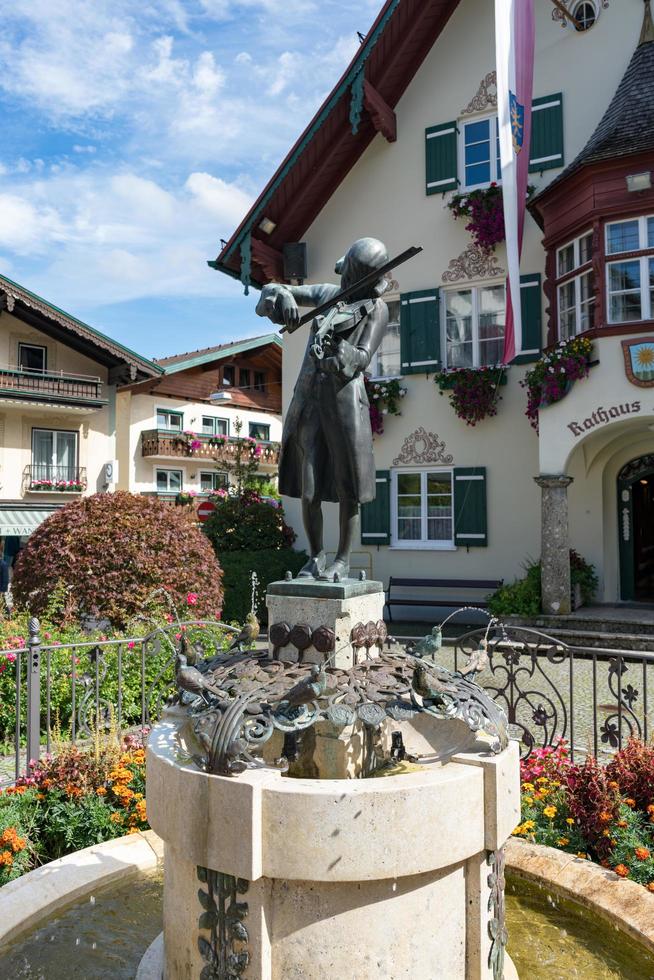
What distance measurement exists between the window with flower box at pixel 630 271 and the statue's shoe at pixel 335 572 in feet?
31.1

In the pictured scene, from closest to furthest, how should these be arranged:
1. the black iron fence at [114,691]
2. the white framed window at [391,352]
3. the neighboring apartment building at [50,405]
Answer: the black iron fence at [114,691] < the white framed window at [391,352] < the neighboring apartment building at [50,405]

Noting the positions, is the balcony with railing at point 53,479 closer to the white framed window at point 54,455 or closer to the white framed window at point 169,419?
the white framed window at point 54,455

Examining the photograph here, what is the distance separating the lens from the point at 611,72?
13367 mm

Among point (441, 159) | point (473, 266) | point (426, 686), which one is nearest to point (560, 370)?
point (473, 266)

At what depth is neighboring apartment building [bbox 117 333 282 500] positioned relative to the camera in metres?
29.2

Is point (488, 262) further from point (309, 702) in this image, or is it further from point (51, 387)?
point (51, 387)

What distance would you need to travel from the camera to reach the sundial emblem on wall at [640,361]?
1113cm

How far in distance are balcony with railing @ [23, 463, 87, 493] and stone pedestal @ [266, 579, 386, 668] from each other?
76.2ft

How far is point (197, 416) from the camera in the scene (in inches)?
1266

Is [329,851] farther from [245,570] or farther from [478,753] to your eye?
[245,570]

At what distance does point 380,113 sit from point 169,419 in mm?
18587

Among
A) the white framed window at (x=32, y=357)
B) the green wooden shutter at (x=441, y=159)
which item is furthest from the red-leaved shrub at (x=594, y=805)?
the white framed window at (x=32, y=357)

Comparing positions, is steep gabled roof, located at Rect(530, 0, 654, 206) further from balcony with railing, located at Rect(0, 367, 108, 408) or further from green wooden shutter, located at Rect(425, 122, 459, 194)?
balcony with railing, located at Rect(0, 367, 108, 408)

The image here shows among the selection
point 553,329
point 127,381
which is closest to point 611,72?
point 553,329
